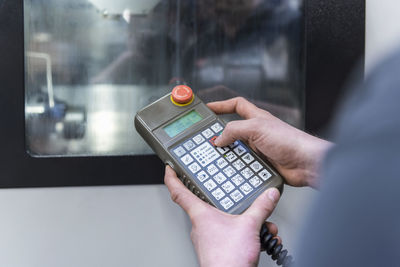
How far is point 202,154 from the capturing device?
0.49 m

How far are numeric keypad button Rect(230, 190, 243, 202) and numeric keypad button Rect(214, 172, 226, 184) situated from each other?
2 centimetres

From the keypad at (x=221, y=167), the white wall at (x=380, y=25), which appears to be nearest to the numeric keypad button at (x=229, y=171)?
the keypad at (x=221, y=167)

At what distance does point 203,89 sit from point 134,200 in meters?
0.21

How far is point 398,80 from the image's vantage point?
0.21 m

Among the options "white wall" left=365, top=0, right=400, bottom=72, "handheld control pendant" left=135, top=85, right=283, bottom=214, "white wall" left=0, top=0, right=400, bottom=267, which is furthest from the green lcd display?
"white wall" left=365, top=0, right=400, bottom=72

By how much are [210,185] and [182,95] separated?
14 cm

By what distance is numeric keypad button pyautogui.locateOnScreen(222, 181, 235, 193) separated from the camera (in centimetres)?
46

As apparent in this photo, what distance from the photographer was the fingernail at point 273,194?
45cm

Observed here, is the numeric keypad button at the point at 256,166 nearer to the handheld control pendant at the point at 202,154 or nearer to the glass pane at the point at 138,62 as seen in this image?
the handheld control pendant at the point at 202,154

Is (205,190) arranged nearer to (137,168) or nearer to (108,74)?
(137,168)

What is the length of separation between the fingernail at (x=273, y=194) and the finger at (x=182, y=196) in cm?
9

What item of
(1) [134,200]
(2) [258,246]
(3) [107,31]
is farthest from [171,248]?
(3) [107,31]

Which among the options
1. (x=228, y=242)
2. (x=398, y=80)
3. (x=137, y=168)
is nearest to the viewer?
(x=398, y=80)

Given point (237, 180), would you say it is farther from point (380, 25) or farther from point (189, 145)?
point (380, 25)
